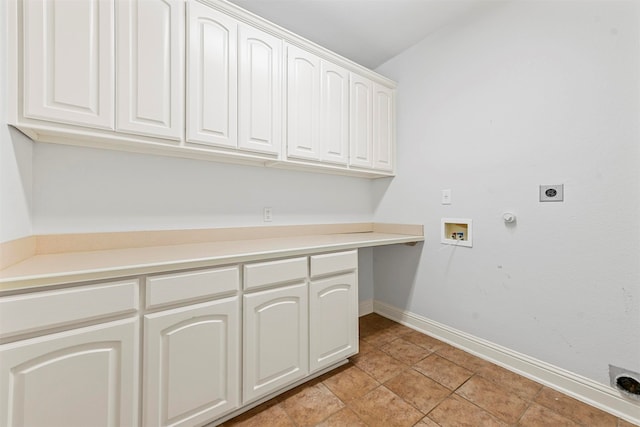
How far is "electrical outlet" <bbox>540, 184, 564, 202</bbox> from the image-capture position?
1528 millimetres

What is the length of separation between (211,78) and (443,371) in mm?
2393

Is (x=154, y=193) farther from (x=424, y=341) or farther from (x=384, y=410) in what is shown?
(x=424, y=341)

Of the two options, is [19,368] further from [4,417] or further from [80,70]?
[80,70]

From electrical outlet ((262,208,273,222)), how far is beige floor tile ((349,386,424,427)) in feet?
4.41

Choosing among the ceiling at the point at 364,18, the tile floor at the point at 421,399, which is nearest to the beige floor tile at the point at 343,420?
the tile floor at the point at 421,399

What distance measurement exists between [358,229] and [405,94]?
1.39 metres

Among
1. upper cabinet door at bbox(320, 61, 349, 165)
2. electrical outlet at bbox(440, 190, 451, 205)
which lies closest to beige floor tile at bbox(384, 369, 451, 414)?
electrical outlet at bbox(440, 190, 451, 205)

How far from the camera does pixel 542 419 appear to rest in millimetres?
1320

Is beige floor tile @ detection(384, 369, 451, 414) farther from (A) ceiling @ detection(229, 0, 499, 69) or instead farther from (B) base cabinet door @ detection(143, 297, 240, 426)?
(A) ceiling @ detection(229, 0, 499, 69)

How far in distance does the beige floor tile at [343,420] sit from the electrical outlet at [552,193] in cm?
169

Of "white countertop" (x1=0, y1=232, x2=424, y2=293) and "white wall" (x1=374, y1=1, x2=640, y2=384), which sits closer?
"white countertop" (x1=0, y1=232, x2=424, y2=293)

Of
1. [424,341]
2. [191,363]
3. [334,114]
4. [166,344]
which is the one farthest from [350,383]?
[334,114]

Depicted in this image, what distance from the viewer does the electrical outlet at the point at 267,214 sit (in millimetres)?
2049

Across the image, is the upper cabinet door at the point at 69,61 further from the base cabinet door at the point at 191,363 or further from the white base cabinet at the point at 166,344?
the base cabinet door at the point at 191,363
